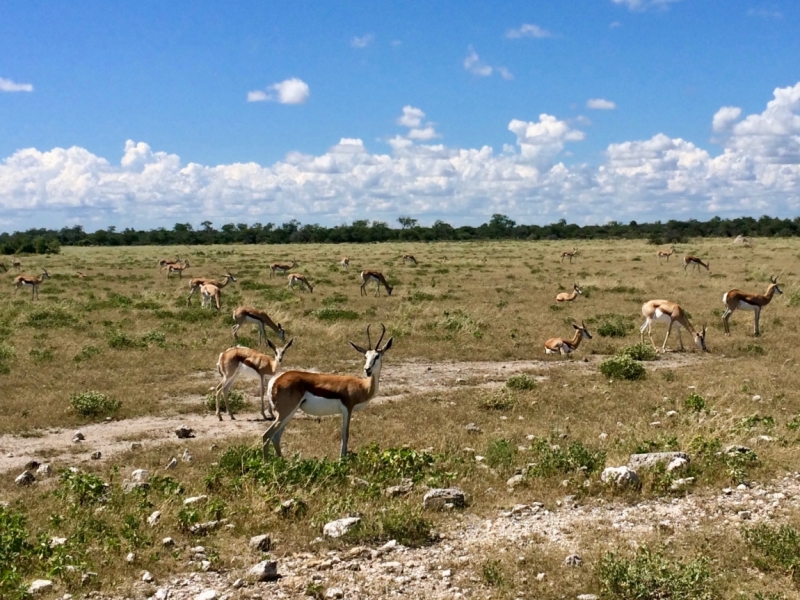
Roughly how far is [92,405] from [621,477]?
797cm

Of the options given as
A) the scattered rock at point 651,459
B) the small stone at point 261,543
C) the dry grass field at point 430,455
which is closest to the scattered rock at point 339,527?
the dry grass field at point 430,455

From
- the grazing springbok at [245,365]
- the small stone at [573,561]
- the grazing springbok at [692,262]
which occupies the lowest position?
the small stone at [573,561]

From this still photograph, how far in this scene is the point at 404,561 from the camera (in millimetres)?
5500

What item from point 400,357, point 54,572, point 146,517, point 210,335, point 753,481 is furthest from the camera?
point 210,335

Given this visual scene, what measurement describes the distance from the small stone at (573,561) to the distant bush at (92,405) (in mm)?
8087

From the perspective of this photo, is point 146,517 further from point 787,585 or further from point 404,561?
point 787,585

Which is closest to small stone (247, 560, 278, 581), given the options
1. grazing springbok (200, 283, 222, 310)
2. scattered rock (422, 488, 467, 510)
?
scattered rock (422, 488, 467, 510)

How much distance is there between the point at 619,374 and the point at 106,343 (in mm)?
11843

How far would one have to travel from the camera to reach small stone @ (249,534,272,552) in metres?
5.65

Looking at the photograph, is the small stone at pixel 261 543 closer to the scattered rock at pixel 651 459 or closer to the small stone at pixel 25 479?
the small stone at pixel 25 479

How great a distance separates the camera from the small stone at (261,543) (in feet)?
18.5

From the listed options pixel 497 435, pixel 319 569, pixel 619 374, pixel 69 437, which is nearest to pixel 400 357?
pixel 619 374

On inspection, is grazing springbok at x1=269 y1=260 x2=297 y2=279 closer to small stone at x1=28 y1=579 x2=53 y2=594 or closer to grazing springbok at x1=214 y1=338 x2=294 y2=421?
grazing springbok at x1=214 y1=338 x2=294 y2=421

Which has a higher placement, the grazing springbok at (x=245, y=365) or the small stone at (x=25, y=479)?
the grazing springbok at (x=245, y=365)
